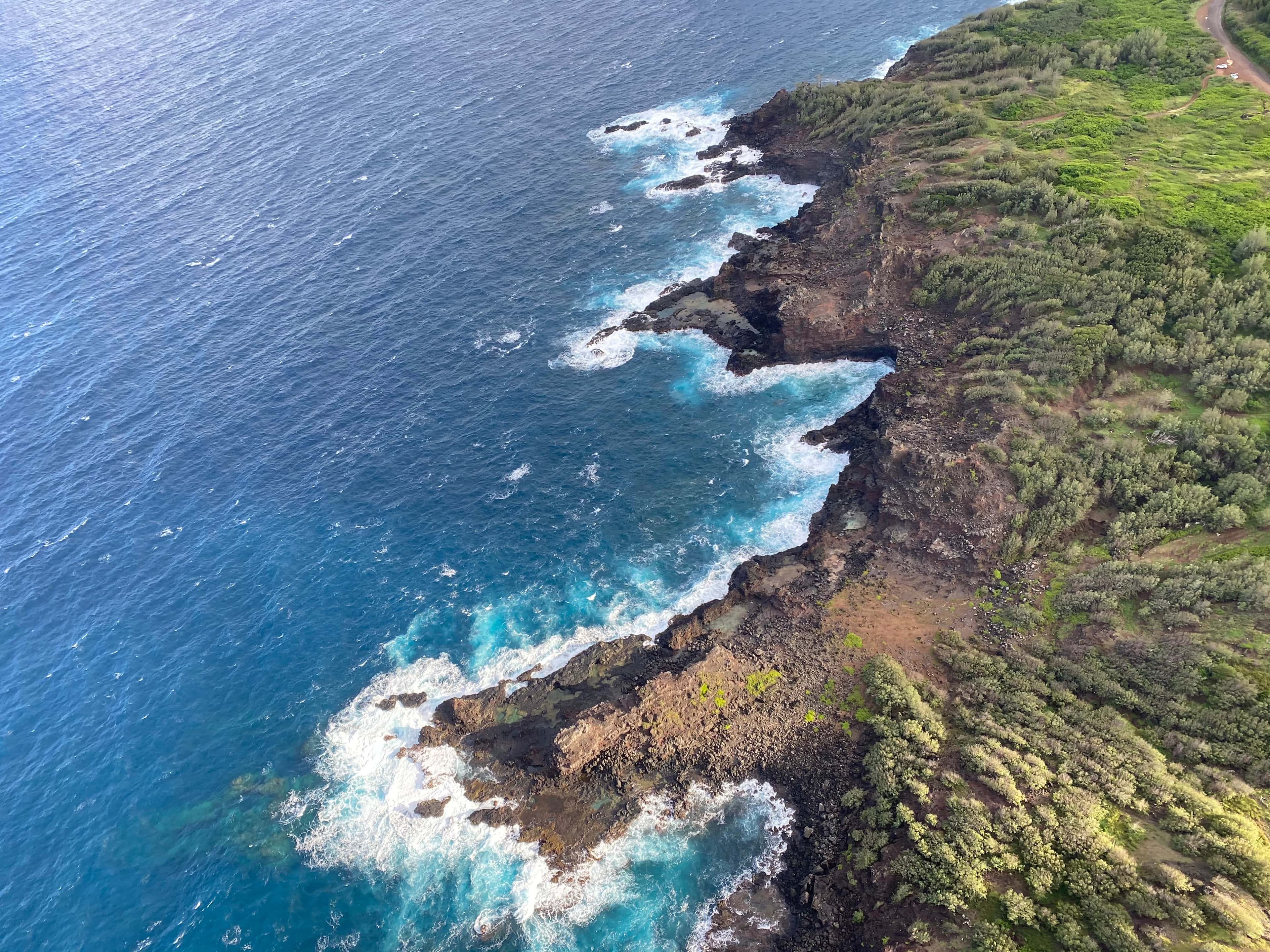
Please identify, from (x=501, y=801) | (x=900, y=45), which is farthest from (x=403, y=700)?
(x=900, y=45)

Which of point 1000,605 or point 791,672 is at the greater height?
point 791,672

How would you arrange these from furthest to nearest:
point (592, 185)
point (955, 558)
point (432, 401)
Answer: point (592, 185), point (432, 401), point (955, 558)

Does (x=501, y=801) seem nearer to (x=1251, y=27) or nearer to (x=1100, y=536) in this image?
(x=1100, y=536)

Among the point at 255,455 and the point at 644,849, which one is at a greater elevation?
the point at 255,455

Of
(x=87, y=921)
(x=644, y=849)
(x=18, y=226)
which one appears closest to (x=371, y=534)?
(x=87, y=921)

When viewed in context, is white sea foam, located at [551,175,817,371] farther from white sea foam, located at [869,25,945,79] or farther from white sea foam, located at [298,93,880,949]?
white sea foam, located at [869,25,945,79]

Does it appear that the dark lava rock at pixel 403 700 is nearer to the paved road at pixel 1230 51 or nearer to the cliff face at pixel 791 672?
the cliff face at pixel 791 672

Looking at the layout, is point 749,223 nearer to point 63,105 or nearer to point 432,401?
point 432,401
